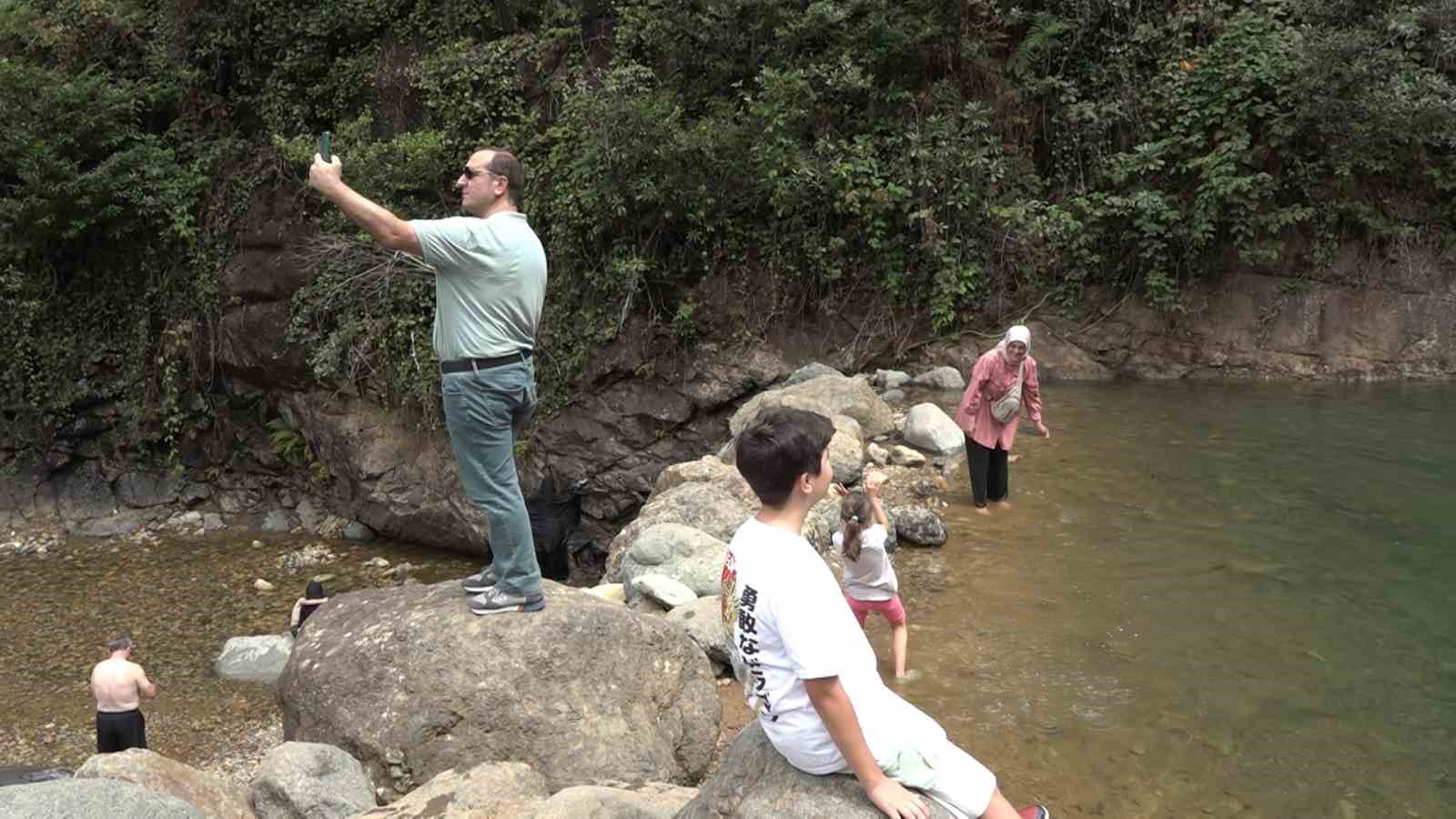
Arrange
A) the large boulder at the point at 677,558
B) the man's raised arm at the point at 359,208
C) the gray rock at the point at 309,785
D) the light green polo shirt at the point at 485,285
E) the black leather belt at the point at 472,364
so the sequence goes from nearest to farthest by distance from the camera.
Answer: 1. the man's raised arm at the point at 359,208
2. the light green polo shirt at the point at 485,285
3. the black leather belt at the point at 472,364
4. the gray rock at the point at 309,785
5. the large boulder at the point at 677,558

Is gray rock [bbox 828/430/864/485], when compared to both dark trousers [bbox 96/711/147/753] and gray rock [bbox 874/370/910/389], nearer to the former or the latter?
gray rock [bbox 874/370/910/389]

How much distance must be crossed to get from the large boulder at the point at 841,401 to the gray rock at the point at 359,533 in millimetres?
6366

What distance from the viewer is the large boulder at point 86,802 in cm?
294

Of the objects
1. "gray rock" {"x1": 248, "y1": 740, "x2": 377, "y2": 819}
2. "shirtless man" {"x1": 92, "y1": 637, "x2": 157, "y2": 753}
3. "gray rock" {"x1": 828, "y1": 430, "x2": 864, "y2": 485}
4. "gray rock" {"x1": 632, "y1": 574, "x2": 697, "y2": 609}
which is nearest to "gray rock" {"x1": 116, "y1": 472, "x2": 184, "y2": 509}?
"shirtless man" {"x1": 92, "y1": 637, "x2": 157, "y2": 753}

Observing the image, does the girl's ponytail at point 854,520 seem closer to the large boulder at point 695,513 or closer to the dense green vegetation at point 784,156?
the large boulder at point 695,513

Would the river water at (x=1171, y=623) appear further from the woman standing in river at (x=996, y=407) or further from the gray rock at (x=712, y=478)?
the gray rock at (x=712, y=478)

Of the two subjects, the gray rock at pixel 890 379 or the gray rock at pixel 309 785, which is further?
the gray rock at pixel 890 379

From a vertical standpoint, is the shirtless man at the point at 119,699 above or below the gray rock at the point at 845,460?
below

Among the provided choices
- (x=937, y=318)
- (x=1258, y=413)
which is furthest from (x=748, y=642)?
(x=937, y=318)

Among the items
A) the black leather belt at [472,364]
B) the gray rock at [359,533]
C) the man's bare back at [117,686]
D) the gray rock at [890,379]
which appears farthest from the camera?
the gray rock at [359,533]

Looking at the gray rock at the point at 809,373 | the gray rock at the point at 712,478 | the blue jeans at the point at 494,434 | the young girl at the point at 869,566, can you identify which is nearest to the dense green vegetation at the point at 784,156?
the gray rock at the point at 809,373

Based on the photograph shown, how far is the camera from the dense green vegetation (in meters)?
11.3

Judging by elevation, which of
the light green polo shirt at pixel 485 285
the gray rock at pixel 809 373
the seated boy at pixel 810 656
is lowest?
the gray rock at pixel 809 373

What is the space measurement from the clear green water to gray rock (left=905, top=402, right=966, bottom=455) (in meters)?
0.62
